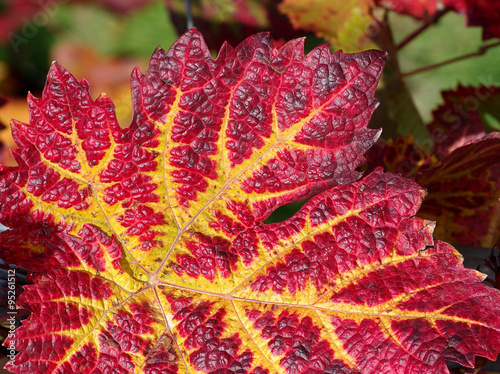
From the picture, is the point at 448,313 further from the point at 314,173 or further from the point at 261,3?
the point at 261,3

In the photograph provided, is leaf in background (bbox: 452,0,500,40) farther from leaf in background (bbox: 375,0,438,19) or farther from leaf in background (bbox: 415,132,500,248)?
leaf in background (bbox: 415,132,500,248)

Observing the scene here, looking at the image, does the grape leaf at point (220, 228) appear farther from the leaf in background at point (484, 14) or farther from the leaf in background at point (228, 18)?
the leaf in background at point (228, 18)

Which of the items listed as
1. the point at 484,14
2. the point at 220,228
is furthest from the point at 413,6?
the point at 220,228

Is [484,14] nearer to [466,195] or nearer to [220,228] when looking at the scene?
[466,195]

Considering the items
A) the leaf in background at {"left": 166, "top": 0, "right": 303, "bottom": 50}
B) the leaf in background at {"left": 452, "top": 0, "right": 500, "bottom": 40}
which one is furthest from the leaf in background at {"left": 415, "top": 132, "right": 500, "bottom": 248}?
the leaf in background at {"left": 166, "top": 0, "right": 303, "bottom": 50}

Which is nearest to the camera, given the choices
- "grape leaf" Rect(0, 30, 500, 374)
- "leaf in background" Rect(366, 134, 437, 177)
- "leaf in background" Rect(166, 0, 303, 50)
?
"grape leaf" Rect(0, 30, 500, 374)

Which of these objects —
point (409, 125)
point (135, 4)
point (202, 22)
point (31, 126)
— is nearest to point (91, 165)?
point (31, 126)
